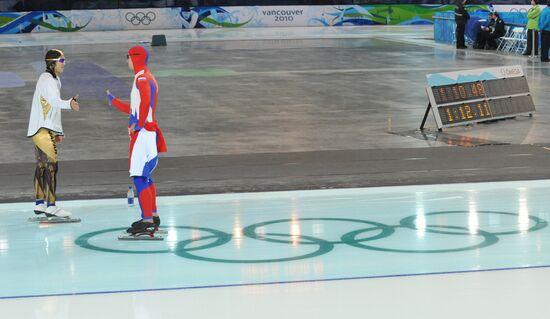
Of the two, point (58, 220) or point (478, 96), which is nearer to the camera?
point (58, 220)

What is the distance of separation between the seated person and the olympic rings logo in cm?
2488

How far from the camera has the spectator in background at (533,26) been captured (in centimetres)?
2995

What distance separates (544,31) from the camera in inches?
1150

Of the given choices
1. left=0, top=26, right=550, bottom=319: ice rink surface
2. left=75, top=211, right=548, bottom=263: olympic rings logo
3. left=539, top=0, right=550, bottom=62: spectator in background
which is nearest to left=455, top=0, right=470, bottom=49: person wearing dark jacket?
left=539, top=0, right=550, bottom=62: spectator in background

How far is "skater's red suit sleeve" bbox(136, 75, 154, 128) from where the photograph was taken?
8945mm

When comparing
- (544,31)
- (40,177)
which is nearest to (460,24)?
(544,31)

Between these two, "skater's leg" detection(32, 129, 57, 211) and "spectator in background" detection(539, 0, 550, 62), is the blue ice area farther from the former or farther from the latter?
"spectator in background" detection(539, 0, 550, 62)

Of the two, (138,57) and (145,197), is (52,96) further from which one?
(145,197)

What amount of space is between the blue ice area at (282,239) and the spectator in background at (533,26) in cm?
1916

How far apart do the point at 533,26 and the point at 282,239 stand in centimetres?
2303

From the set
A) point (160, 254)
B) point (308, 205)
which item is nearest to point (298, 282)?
point (160, 254)

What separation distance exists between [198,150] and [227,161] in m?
1.24

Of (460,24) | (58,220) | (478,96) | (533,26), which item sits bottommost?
(58,220)

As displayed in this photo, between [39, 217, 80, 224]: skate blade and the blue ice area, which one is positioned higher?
[39, 217, 80, 224]: skate blade
